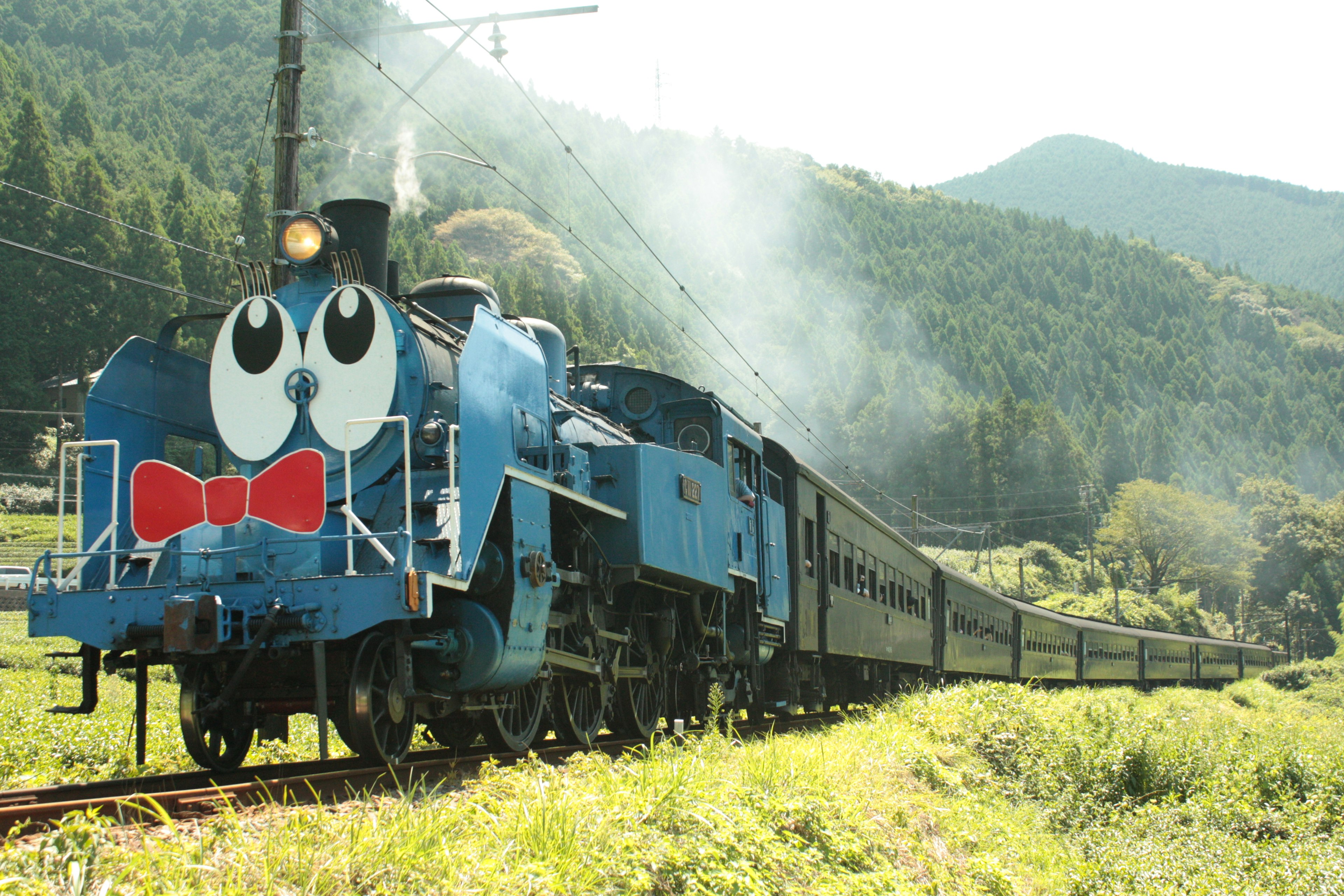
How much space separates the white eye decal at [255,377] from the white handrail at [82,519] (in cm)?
73

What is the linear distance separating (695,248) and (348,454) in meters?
143

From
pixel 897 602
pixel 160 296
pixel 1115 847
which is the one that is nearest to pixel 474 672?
pixel 1115 847

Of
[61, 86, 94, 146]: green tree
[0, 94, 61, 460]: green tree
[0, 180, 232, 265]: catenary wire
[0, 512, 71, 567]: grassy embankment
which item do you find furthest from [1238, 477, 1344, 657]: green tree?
[61, 86, 94, 146]: green tree

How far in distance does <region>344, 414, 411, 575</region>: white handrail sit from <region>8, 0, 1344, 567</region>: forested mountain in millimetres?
45705

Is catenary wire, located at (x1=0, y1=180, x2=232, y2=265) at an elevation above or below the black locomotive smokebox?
above

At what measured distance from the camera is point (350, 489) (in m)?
6.16

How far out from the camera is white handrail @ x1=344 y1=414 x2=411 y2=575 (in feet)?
19.4

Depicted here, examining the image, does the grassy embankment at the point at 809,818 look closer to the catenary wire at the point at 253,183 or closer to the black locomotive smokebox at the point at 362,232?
the black locomotive smokebox at the point at 362,232

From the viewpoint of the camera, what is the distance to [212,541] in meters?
6.81

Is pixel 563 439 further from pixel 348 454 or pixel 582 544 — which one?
pixel 348 454

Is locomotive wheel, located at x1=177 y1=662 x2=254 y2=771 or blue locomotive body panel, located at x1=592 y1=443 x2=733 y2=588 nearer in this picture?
locomotive wheel, located at x1=177 y1=662 x2=254 y2=771

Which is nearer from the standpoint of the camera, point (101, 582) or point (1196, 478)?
point (101, 582)

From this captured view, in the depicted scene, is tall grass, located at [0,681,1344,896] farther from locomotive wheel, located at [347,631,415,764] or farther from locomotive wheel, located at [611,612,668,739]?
locomotive wheel, located at [611,612,668,739]

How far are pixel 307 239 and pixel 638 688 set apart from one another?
4.87 metres
